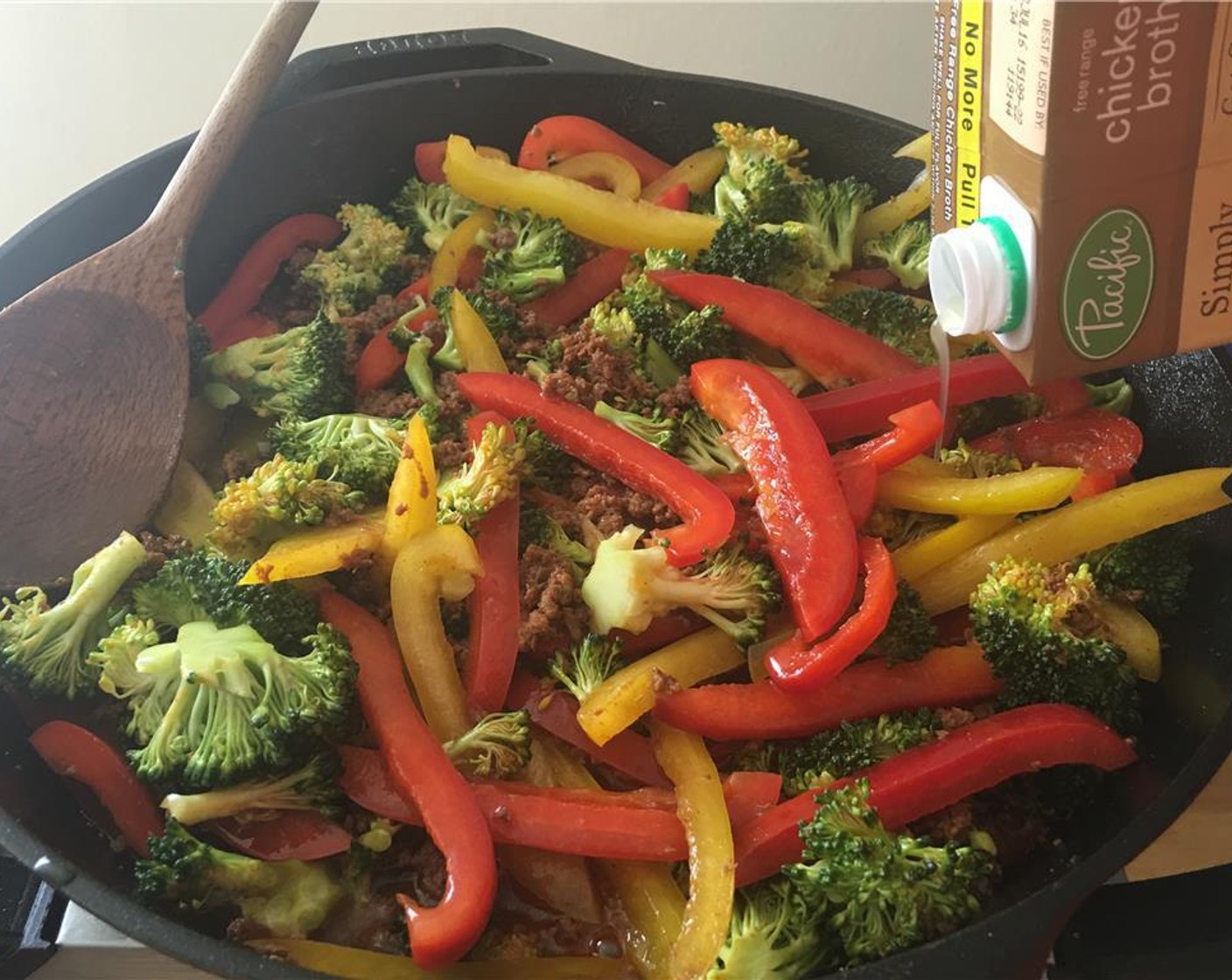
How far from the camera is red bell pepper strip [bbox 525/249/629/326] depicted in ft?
5.60

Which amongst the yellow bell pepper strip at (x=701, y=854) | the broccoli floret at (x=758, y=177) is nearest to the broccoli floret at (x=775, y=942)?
the yellow bell pepper strip at (x=701, y=854)

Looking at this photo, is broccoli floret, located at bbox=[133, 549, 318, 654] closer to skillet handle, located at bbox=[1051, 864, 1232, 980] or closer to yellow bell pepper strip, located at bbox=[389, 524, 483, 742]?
yellow bell pepper strip, located at bbox=[389, 524, 483, 742]

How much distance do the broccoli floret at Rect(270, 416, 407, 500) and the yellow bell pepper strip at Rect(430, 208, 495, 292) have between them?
317 mm

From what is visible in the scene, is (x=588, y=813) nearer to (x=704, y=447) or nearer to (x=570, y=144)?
(x=704, y=447)

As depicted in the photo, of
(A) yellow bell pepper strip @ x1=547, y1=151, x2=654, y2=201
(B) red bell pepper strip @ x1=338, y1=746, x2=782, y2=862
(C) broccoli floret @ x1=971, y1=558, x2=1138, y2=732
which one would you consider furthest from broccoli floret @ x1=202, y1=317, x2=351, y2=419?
(C) broccoli floret @ x1=971, y1=558, x2=1138, y2=732

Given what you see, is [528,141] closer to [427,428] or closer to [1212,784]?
[427,428]

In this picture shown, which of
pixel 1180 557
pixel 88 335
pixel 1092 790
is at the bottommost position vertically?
pixel 1092 790

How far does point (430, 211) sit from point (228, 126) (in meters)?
0.33

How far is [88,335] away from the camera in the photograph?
4.97 ft

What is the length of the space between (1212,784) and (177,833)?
120 cm

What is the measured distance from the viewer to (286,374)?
5.20ft

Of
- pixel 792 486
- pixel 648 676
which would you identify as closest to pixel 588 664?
pixel 648 676

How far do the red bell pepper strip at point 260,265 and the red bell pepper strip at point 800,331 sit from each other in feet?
2.15

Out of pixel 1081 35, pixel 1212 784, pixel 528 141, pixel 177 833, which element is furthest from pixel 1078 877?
pixel 528 141
